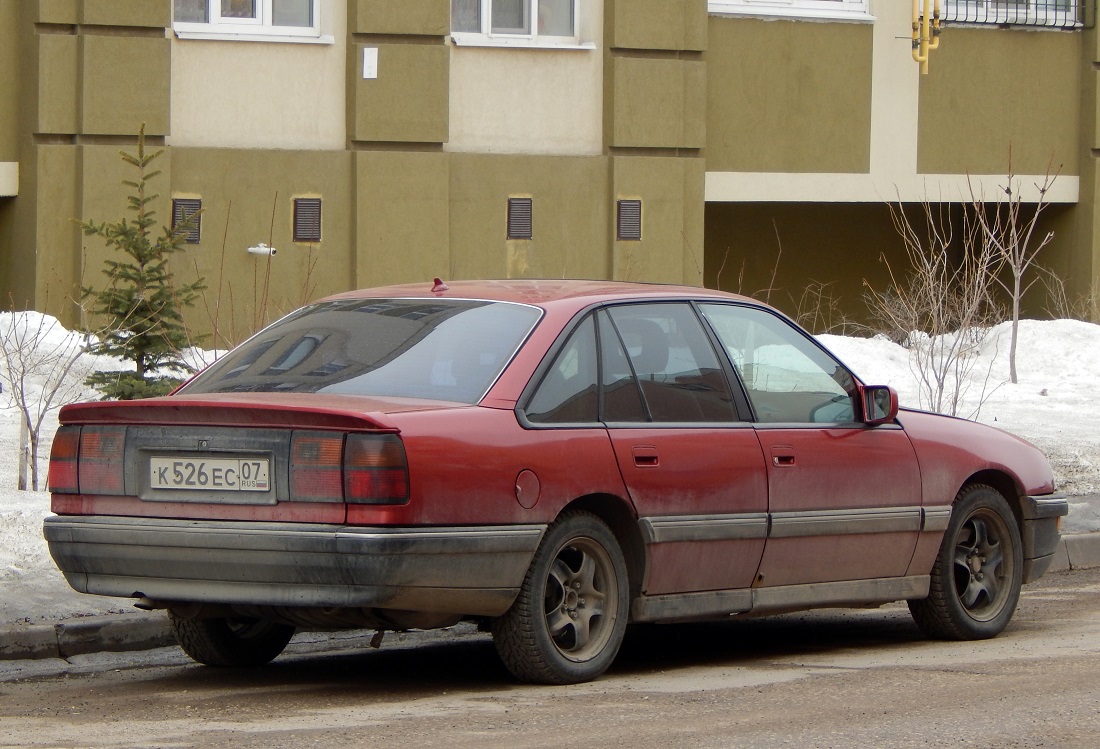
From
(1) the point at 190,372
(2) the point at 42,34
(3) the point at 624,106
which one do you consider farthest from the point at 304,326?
(3) the point at 624,106

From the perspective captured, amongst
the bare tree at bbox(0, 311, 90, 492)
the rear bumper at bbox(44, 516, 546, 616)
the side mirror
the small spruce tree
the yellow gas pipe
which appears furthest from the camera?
the yellow gas pipe

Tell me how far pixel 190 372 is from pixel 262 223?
522 centimetres

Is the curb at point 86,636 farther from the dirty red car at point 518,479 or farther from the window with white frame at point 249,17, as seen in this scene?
the window with white frame at point 249,17

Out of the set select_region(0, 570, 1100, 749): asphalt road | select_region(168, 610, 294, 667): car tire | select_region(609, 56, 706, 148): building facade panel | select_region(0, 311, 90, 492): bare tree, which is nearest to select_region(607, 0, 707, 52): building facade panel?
select_region(609, 56, 706, 148): building facade panel

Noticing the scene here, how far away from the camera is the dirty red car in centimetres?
609

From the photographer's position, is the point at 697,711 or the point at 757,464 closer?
the point at 697,711

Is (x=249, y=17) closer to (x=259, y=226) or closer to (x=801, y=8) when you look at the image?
(x=259, y=226)

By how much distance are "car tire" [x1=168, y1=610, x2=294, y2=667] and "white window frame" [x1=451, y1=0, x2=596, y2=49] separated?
1070 centimetres

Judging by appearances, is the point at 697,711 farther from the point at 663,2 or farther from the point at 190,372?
the point at 663,2

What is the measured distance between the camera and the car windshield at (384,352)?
655 cm

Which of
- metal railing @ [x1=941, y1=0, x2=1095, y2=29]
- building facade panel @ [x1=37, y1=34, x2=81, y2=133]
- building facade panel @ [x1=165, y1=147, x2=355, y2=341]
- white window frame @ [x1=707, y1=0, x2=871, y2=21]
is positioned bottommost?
building facade panel @ [x1=165, y1=147, x2=355, y2=341]

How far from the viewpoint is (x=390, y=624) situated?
6.29 metres

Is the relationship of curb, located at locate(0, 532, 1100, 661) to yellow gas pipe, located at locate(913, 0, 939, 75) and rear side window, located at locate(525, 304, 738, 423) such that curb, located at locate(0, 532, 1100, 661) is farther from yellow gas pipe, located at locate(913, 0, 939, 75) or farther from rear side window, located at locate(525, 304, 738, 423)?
yellow gas pipe, located at locate(913, 0, 939, 75)

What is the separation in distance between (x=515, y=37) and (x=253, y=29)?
252 centimetres
